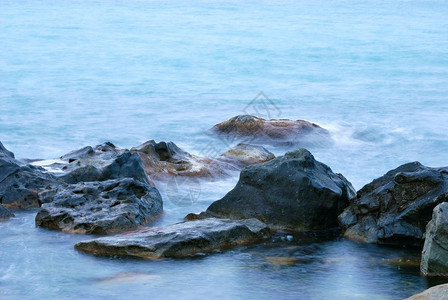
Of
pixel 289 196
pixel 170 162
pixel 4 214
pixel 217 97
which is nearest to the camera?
pixel 289 196

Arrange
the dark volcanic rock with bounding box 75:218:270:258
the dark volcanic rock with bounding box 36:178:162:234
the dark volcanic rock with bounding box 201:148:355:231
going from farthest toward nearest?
1. the dark volcanic rock with bounding box 201:148:355:231
2. the dark volcanic rock with bounding box 36:178:162:234
3. the dark volcanic rock with bounding box 75:218:270:258

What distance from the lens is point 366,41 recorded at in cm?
2808

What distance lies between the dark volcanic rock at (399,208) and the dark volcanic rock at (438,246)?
2.41 ft

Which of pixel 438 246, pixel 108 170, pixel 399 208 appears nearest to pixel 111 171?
pixel 108 170

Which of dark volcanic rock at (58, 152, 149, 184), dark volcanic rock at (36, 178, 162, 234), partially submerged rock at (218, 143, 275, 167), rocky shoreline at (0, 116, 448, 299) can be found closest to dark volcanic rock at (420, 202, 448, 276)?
rocky shoreline at (0, 116, 448, 299)

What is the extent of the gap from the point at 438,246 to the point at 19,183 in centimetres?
430

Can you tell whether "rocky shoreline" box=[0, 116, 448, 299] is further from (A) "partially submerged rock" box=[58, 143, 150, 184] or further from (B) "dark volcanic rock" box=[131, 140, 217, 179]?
(B) "dark volcanic rock" box=[131, 140, 217, 179]

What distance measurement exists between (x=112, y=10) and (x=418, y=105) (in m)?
22.7

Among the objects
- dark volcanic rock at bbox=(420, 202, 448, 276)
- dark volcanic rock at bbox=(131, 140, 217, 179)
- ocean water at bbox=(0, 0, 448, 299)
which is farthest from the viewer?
dark volcanic rock at bbox=(131, 140, 217, 179)

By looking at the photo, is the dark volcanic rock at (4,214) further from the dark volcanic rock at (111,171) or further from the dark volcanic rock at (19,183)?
the dark volcanic rock at (111,171)

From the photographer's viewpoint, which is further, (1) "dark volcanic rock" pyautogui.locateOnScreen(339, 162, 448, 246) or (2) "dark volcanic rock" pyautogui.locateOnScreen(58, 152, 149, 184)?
(2) "dark volcanic rock" pyautogui.locateOnScreen(58, 152, 149, 184)

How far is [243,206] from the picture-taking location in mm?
7941

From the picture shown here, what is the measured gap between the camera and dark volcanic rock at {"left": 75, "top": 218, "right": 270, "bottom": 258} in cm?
684

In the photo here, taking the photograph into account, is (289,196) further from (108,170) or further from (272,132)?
(272,132)
